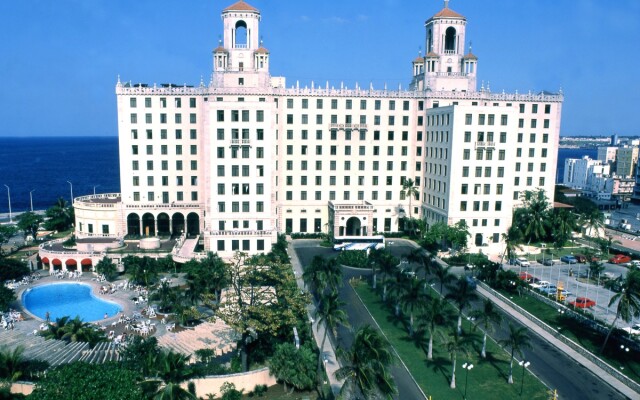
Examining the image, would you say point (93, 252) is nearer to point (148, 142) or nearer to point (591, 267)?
point (148, 142)

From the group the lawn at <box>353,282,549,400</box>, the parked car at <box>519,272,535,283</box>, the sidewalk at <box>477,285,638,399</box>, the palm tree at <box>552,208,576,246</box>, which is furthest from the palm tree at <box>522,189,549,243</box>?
the lawn at <box>353,282,549,400</box>

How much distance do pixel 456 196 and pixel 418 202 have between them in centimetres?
1501

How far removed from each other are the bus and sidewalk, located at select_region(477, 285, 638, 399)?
2478 centimetres

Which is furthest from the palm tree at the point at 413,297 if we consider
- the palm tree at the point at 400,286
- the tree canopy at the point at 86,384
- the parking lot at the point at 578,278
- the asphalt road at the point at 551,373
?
the tree canopy at the point at 86,384

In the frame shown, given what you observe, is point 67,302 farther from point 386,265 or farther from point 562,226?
point 562,226

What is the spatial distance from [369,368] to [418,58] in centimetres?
8667

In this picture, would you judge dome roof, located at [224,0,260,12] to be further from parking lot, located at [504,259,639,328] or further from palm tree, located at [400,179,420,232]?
parking lot, located at [504,259,639,328]

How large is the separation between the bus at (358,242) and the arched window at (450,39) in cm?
4442

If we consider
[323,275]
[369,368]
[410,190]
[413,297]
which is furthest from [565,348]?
[410,190]

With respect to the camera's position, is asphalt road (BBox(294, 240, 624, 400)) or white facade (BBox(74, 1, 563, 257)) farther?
white facade (BBox(74, 1, 563, 257))

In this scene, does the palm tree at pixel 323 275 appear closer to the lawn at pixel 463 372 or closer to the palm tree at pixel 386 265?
the lawn at pixel 463 372

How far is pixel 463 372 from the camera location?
48.2m

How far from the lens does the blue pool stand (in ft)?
214

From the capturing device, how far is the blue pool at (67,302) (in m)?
65.3
